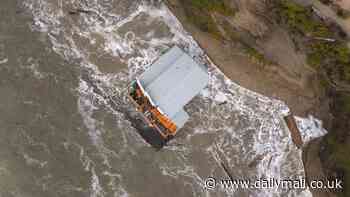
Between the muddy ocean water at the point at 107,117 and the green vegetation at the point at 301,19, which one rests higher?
the green vegetation at the point at 301,19

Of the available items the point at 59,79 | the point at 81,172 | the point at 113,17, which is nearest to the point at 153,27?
the point at 113,17

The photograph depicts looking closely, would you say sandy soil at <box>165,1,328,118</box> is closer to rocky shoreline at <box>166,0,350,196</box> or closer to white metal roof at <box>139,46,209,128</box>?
rocky shoreline at <box>166,0,350,196</box>

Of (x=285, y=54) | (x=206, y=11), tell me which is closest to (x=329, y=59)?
(x=285, y=54)

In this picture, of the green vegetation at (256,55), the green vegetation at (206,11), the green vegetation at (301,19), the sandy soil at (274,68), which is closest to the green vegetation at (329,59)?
the green vegetation at (301,19)

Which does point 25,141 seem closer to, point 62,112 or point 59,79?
point 62,112

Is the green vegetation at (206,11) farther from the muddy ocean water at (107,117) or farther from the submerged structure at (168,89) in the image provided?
the submerged structure at (168,89)

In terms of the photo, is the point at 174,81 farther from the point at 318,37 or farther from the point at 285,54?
the point at 318,37

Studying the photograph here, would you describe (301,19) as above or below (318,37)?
above
